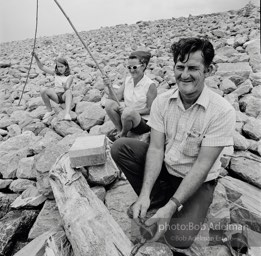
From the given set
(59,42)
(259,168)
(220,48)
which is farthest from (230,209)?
(59,42)

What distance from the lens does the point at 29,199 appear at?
107 inches

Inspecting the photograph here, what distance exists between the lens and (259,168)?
2.62 metres

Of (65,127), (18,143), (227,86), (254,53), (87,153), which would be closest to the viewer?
(87,153)

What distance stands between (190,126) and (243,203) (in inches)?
32.0

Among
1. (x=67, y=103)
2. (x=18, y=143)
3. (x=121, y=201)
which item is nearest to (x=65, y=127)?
(x=67, y=103)

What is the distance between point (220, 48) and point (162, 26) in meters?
4.32

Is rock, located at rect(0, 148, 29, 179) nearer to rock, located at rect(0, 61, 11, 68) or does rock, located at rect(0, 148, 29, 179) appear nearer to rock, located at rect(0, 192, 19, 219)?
rock, located at rect(0, 192, 19, 219)

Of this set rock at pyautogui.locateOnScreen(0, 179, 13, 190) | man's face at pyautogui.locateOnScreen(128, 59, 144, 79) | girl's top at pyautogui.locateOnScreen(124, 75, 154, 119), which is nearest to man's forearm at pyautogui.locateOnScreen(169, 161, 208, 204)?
girl's top at pyautogui.locateOnScreen(124, 75, 154, 119)

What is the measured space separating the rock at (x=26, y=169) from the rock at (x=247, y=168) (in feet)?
7.05

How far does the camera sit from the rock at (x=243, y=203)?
217cm

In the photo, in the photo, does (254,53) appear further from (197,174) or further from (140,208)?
(140,208)

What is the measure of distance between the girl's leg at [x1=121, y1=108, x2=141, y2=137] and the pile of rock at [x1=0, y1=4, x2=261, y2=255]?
1.98ft

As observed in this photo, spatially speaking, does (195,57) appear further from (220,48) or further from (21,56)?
(21,56)

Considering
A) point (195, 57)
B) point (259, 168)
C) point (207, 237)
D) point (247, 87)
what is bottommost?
point (207, 237)
